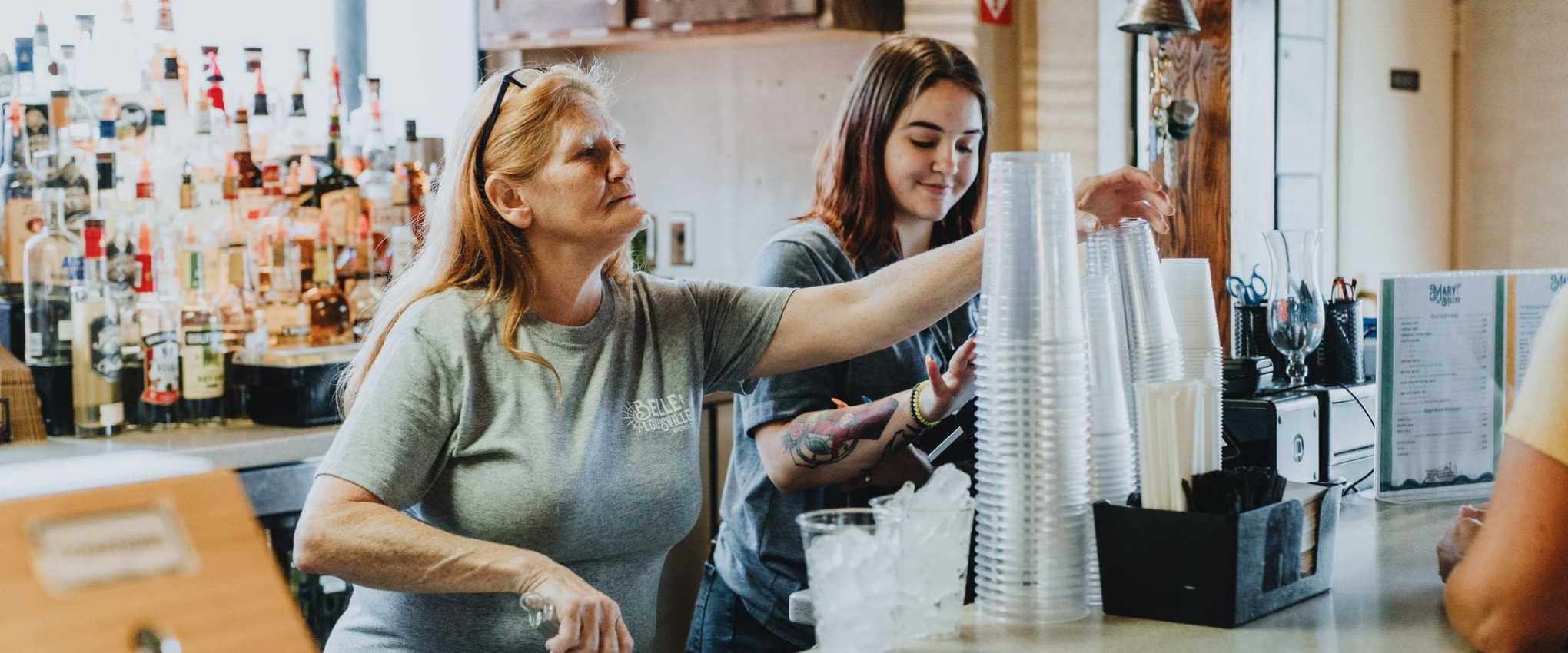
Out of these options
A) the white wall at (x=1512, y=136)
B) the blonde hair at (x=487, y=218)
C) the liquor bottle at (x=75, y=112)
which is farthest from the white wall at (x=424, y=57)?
the white wall at (x=1512, y=136)

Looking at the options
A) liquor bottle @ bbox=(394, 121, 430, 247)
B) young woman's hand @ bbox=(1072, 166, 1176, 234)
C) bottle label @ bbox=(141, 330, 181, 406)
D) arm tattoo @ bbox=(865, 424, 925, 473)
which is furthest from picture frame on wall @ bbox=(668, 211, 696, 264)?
young woman's hand @ bbox=(1072, 166, 1176, 234)

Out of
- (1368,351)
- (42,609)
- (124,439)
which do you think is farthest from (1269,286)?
(42,609)

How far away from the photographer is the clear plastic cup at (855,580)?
129 centimetres

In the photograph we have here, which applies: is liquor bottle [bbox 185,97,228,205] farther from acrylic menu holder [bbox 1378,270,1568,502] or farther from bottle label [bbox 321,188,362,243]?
acrylic menu holder [bbox 1378,270,1568,502]

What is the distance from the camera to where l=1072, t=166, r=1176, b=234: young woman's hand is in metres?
1.73

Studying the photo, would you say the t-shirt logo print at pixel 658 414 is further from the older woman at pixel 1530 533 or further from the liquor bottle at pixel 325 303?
the liquor bottle at pixel 325 303

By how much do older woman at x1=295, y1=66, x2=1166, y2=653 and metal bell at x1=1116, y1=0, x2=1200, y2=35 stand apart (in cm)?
131

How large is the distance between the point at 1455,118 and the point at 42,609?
6.58m

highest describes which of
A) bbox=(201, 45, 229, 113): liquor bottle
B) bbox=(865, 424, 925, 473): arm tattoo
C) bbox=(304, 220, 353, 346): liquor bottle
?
bbox=(201, 45, 229, 113): liquor bottle

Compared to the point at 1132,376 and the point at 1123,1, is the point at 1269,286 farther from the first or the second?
the point at 1123,1

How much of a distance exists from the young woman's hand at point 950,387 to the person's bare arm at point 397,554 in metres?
0.52

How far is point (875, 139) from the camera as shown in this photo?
7.29ft

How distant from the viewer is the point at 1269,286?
98.0 inches

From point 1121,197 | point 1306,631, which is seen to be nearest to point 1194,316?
point 1121,197
